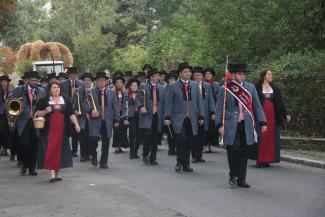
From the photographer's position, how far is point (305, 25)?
20.0 m

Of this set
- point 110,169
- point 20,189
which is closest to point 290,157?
Answer: point 110,169

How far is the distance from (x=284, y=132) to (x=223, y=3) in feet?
21.3

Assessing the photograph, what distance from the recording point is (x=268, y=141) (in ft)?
42.7

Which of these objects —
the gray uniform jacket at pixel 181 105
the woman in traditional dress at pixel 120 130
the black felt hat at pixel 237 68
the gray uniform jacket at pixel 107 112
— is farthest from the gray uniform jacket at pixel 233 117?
the woman in traditional dress at pixel 120 130

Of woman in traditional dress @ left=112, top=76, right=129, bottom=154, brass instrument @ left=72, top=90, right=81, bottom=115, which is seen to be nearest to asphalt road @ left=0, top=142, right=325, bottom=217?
brass instrument @ left=72, top=90, right=81, bottom=115

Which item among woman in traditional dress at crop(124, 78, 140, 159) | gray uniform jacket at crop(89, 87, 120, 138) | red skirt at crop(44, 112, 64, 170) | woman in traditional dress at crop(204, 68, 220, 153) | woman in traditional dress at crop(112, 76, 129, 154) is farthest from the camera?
woman in traditional dress at crop(112, 76, 129, 154)

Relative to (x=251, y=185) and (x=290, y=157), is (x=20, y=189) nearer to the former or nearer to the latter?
(x=251, y=185)

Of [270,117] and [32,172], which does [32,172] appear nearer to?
[32,172]

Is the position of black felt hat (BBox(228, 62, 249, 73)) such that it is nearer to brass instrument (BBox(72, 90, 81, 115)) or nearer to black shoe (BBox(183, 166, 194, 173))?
black shoe (BBox(183, 166, 194, 173))

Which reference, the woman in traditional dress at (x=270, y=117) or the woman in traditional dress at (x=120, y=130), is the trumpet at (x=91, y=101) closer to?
the woman in traditional dress at (x=120, y=130)

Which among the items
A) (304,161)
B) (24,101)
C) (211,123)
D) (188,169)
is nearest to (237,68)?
(188,169)

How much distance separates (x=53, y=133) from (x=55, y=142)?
0.16m

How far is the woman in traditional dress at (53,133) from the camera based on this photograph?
448 inches

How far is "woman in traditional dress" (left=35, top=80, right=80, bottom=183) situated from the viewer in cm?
1138
